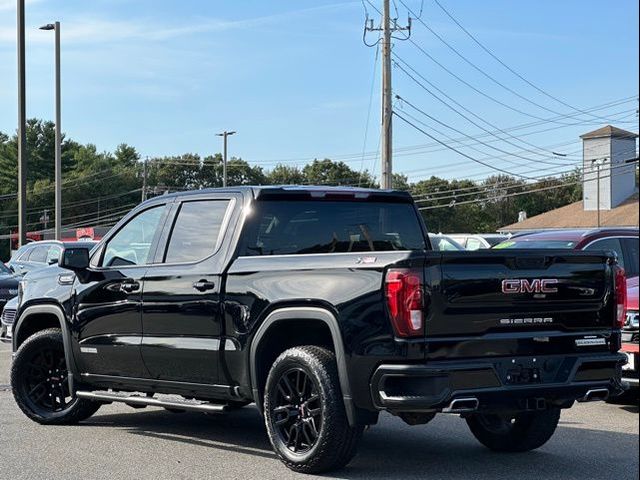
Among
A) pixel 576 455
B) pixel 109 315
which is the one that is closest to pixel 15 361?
pixel 109 315

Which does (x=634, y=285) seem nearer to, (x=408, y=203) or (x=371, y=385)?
(x=408, y=203)

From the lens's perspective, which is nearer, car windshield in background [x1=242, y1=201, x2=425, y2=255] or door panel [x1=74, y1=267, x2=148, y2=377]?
car windshield in background [x1=242, y1=201, x2=425, y2=255]

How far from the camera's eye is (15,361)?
8.84 meters

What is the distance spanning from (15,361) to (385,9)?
27.3m

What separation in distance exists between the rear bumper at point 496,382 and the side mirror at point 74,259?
3270 millimetres

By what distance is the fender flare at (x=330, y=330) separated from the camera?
618cm

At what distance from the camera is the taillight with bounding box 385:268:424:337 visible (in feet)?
19.5

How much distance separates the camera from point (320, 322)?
647 cm

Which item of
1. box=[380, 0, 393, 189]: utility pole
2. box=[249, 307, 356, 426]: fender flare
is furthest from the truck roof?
box=[380, 0, 393, 189]: utility pole

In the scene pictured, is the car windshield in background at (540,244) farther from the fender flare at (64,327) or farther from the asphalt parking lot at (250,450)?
the fender flare at (64,327)

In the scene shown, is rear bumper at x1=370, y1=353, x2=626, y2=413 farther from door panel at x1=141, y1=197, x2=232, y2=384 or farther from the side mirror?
the side mirror

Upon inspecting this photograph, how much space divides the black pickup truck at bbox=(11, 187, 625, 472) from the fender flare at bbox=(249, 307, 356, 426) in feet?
0.03

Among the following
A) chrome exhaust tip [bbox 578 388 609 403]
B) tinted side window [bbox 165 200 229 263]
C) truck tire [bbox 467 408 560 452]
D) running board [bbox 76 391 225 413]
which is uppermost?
tinted side window [bbox 165 200 229 263]

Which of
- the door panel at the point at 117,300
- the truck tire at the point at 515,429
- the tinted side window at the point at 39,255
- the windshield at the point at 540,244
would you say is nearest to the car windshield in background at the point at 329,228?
the door panel at the point at 117,300
